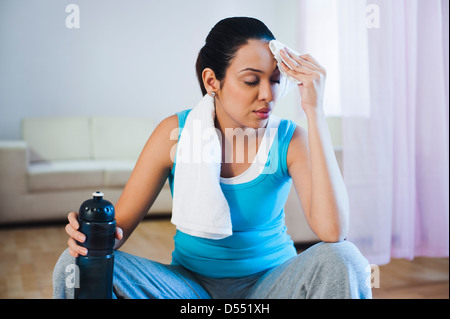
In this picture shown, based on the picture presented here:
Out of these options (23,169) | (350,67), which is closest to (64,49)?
(23,169)

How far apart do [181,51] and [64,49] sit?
93cm

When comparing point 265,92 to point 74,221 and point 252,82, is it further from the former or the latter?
point 74,221

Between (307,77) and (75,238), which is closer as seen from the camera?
(75,238)

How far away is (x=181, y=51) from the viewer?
400 cm

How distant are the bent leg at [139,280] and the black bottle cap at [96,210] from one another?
9cm

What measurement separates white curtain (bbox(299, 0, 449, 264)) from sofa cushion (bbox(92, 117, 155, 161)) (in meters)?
2.10

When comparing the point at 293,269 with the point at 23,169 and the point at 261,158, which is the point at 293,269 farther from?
the point at 23,169

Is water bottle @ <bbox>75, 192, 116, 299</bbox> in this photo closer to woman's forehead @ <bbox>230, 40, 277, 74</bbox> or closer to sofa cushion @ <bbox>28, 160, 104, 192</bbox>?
woman's forehead @ <bbox>230, 40, 277, 74</bbox>

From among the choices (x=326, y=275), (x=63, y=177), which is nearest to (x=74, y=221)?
(x=326, y=275)

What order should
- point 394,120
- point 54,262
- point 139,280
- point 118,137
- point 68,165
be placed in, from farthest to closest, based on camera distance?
1. point 118,137
2. point 68,165
3. point 54,262
4. point 394,120
5. point 139,280

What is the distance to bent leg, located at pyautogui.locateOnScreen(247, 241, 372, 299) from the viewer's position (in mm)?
788

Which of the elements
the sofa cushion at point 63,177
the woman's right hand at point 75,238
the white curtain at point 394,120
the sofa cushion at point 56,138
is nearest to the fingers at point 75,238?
the woman's right hand at point 75,238

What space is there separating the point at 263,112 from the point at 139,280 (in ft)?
1.37

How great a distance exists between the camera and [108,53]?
3922 millimetres
